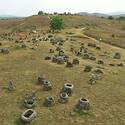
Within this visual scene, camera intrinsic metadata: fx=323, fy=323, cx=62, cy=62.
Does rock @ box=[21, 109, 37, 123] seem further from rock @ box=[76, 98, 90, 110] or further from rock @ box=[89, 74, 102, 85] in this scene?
rock @ box=[89, 74, 102, 85]

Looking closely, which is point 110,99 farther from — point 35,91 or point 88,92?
point 35,91

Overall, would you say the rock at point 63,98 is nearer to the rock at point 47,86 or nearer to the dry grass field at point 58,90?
the dry grass field at point 58,90

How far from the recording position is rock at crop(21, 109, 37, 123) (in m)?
26.2

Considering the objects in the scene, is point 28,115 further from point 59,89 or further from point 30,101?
point 59,89

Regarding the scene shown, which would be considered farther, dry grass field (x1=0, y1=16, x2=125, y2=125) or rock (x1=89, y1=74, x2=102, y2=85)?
rock (x1=89, y1=74, x2=102, y2=85)

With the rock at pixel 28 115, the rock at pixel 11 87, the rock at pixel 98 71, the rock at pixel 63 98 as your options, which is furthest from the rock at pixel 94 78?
the rock at pixel 28 115

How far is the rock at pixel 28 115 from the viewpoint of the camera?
26.2 metres

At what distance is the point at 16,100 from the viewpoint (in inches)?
1219

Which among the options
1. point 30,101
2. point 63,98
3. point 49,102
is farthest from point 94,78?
point 30,101

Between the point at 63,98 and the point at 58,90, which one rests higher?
the point at 63,98

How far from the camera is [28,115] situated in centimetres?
2716

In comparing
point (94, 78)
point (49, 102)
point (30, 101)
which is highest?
point (30, 101)

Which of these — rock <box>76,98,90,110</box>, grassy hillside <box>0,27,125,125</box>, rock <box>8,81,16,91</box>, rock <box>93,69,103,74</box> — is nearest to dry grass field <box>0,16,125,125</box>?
grassy hillside <box>0,27,125,125</box>

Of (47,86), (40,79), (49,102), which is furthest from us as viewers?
(40,79)
